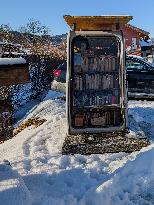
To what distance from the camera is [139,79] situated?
48.3ft

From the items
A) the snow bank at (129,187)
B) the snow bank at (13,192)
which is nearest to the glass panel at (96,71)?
the snow bank at (129,187)

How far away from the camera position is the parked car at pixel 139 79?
1452 cm

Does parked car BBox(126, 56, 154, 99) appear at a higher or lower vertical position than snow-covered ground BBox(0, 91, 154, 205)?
higher

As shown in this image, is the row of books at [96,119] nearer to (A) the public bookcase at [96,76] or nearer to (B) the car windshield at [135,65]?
(A) the public bookcase at [96,76]

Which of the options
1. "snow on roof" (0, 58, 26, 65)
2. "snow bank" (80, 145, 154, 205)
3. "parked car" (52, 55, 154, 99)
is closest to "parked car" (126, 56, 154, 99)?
"parked car" (52, 55, 154, 99)

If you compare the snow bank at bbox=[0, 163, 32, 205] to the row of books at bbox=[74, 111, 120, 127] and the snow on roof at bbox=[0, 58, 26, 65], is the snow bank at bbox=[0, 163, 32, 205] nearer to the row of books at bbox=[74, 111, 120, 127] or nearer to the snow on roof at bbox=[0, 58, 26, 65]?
the snow on roof at bbox=[0, 58, 26, 65]

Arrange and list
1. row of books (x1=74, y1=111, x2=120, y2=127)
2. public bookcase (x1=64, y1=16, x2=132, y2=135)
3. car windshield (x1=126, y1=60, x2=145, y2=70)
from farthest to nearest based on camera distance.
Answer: car windshield (x1=126, y1=60, x2=145, y2=70), row of books (x1=74, y1=111, x2=120, y2=127), public bookcase (x1=64, y1=16, x2=132, y2=135)

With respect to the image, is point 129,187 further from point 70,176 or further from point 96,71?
point 96,71

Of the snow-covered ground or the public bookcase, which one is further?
the public bookcase

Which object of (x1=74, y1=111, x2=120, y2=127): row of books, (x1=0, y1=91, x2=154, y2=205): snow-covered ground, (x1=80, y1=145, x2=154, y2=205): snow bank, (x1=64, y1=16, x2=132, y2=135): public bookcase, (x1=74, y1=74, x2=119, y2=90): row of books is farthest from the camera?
(x1=74, y1=111, x2=120, y2=127): row of books

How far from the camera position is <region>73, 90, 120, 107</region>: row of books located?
8.58 metres

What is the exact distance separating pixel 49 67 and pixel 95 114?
11177 millimetres

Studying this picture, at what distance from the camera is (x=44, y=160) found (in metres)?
7.46

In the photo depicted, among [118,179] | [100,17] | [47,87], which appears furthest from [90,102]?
[47,87]
